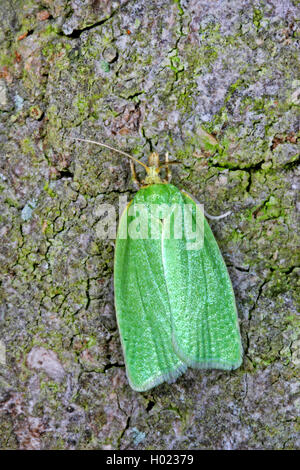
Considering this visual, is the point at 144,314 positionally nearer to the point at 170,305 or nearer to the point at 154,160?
the point at 170,305

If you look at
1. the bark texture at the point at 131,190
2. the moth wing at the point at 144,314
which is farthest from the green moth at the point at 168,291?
the bark texture at the point at 131,190

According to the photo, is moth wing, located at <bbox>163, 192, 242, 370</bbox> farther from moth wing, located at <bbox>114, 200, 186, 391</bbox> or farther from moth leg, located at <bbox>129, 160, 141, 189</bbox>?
moth leg, located at <bbox>129, 160, 141, 189</bbox>

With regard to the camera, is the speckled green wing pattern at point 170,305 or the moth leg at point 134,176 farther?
the moth leg at point 134,176

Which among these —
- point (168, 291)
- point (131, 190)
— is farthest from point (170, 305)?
point (131, 190)

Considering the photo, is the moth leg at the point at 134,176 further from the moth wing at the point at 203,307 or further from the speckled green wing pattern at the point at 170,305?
the moth wing at the point at 203,307

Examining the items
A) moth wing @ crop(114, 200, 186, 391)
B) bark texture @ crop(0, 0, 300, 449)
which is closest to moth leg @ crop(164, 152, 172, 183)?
bark texture @ crop(0, 0, 300, 449)

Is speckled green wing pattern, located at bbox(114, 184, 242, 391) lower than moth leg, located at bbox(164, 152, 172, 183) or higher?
lower

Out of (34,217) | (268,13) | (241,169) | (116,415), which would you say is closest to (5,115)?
(34,217)

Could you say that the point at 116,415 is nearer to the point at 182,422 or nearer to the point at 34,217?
the point at 182,422
